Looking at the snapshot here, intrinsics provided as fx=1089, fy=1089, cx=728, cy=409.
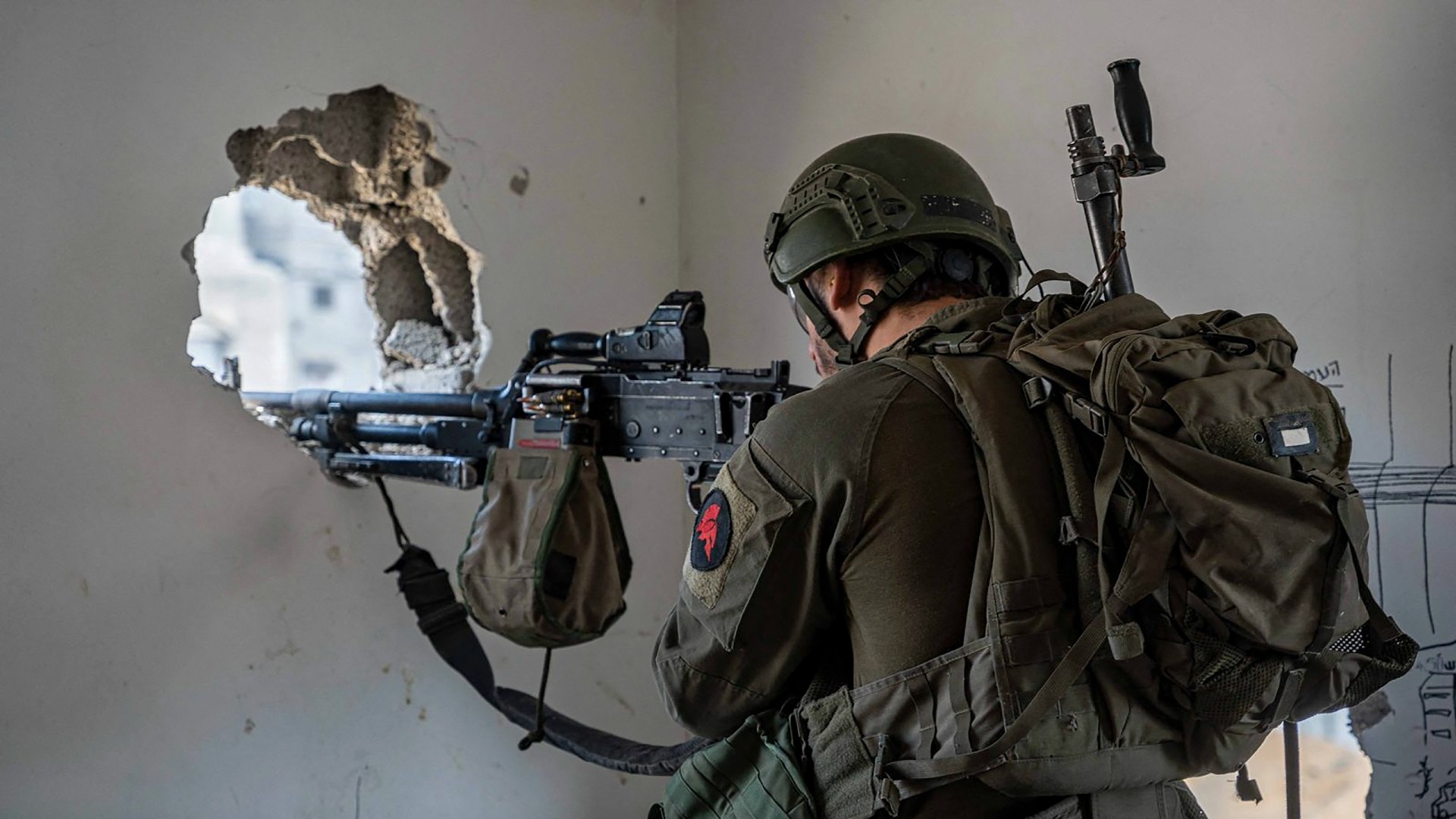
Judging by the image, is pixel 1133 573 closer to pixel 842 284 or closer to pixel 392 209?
pixel 842 284

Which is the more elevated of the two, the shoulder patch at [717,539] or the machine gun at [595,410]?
the machine gun at [595,410]

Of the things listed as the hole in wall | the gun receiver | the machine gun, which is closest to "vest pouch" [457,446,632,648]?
the machine gun

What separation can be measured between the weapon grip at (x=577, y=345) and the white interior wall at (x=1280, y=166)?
757mm

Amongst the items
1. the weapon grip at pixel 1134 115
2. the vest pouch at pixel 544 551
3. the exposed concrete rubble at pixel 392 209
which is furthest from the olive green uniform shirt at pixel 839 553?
the exposed concrete rubble at pixel 392 209

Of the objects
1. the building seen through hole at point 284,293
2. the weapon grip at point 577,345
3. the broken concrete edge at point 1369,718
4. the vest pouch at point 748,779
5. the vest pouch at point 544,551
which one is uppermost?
the building seen through hole at point 284,293

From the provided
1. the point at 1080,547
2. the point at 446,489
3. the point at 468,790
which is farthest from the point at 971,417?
the point at 468,790

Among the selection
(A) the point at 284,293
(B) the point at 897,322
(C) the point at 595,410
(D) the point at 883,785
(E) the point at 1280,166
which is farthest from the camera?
(A) the point at 284,293

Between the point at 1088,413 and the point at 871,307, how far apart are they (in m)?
0.36

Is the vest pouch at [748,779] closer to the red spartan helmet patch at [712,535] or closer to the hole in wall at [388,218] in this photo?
the red spartan helmet patch at [712,535]

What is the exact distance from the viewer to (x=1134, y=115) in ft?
3.83

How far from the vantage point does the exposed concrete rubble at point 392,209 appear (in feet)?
6.86

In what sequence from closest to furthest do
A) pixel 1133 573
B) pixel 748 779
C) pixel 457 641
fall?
1. pixel 1133 573
2. pixel 748 779
3. pixel 457 641

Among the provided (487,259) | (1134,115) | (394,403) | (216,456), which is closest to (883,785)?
(1134,115)

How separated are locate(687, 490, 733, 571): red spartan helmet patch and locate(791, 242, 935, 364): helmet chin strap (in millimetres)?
256
